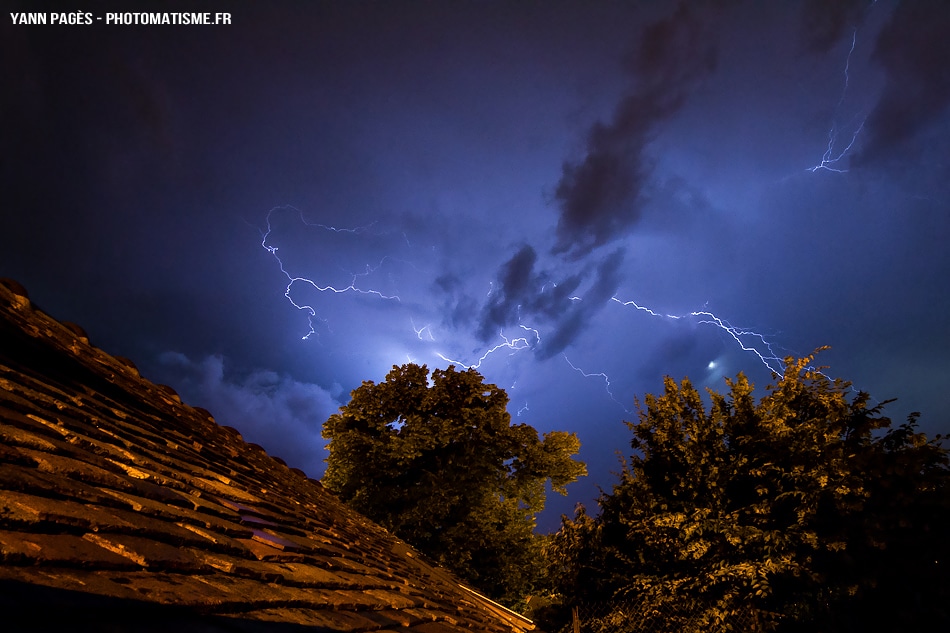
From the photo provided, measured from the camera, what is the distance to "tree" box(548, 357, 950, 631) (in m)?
7.51

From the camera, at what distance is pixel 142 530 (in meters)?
1.49

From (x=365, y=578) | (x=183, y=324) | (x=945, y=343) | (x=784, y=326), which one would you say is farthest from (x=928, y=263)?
(x=183, y=324)

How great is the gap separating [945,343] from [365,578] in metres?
186

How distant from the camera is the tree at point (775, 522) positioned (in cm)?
751

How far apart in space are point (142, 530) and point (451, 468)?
12.3 m

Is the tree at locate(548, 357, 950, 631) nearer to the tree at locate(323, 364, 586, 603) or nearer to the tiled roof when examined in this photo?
the tree at locate(323, 364, 586, 603)

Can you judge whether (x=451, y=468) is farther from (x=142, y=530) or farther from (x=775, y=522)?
(x=142, y=530)

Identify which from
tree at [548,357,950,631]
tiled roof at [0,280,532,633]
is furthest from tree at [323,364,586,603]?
tiled roof at [0,280,532,633]

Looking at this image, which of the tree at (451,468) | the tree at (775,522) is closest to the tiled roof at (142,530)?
the tree at (775,522)

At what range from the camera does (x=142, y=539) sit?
1436mm

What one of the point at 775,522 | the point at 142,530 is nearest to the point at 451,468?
the point at 775,522

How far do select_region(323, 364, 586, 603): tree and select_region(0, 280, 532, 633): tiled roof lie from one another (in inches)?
360

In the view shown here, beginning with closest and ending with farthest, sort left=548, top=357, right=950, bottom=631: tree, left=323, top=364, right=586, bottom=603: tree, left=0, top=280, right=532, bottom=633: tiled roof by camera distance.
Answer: left=0, top=280, right=532, bottom=633: tiled roof < left=548, top=357, right=950, bottom=631: tree < left=323, top=364, right=586, bottom=603: tree

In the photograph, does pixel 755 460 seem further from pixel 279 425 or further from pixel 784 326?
pixel 784 326
